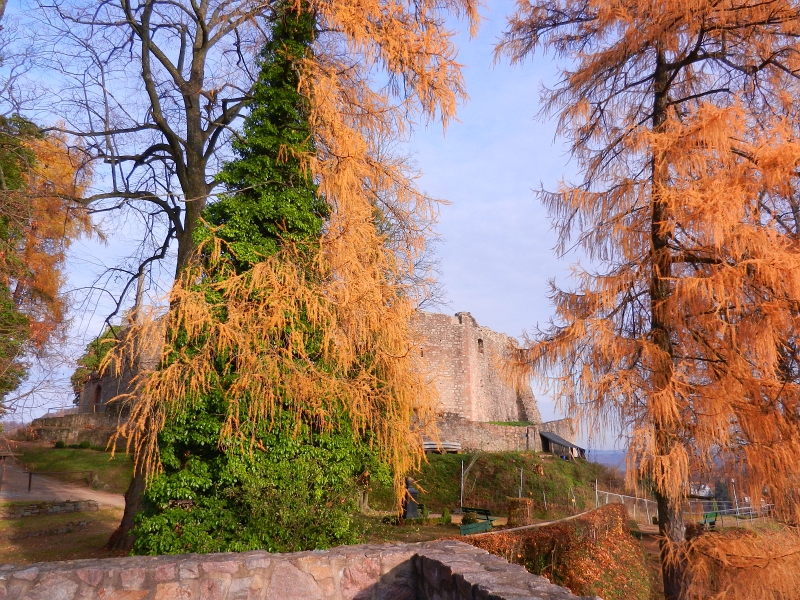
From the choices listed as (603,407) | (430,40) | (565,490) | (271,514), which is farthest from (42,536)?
(565,490)

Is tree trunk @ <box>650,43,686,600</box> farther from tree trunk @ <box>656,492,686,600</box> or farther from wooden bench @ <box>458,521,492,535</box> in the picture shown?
wooden bench @ <box>458,521,492,535</box>

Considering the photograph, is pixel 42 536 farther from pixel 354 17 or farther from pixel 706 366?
pixel 706 366

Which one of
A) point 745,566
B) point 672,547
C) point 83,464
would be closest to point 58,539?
point 83,464

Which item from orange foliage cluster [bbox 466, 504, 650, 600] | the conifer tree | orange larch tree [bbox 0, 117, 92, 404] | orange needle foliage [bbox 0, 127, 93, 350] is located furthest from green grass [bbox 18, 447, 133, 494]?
orange foliage cluster [bbox 466, 504, 650, 600]

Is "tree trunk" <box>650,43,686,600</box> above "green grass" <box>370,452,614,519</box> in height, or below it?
above

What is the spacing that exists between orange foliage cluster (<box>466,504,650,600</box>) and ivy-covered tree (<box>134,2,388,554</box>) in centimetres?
376

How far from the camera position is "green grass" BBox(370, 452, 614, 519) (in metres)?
19.5

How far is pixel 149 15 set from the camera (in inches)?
413

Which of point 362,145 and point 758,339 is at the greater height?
point 362,145

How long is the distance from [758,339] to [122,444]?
22911 mm

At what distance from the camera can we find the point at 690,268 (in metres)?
7.51

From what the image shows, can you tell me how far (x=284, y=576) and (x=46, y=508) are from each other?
490 inches

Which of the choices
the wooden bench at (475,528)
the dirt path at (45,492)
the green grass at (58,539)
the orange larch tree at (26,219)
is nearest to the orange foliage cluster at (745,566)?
the wooden bench at (475,528)

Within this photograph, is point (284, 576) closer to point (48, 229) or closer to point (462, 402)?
point (48, 229)
